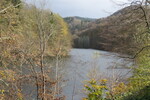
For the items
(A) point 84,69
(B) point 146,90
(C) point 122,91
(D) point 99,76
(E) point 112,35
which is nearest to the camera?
(B) point 146,90

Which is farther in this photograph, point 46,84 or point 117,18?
Answer: point 46,84

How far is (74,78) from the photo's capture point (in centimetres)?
1653

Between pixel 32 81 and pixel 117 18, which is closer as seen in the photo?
pixel 117 18

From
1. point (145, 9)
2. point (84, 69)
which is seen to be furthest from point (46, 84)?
point (84, 69)

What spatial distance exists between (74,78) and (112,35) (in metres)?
9.16

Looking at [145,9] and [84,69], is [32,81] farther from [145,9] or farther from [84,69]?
[84,69]

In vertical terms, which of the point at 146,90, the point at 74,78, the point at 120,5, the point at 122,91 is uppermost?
the point at 120,5

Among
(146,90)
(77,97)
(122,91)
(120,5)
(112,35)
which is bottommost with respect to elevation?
(77,97)

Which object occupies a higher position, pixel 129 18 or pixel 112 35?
pixel 129 18

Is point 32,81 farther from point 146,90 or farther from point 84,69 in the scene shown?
point 84,69

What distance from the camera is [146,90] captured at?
6055 mm

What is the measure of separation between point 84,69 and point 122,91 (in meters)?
10.2

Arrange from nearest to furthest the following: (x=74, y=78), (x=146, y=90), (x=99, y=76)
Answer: (x=146, y=90) → (x=99, y=76) → (x=74, y=78)

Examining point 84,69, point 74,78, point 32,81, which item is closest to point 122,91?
point 32,81
